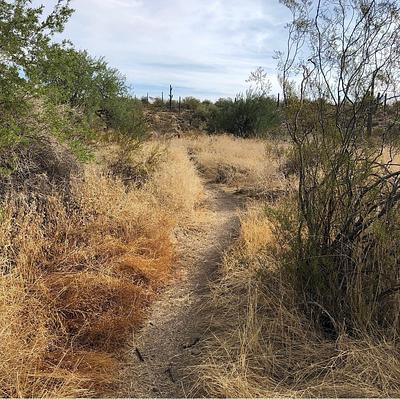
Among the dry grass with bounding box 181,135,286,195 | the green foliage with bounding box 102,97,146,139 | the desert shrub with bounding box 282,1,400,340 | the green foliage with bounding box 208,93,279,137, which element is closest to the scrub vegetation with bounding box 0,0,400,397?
the desert shrub with bounding box 282,1,400,340

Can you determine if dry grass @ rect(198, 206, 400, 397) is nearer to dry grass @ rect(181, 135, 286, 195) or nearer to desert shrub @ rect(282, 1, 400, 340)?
desert shrub @ rect(282, 1, 400, 340)

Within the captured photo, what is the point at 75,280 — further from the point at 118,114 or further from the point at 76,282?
the point at 118,114

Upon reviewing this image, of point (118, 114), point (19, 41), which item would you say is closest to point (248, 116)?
point (118, 114)

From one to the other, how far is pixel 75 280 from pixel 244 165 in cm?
904

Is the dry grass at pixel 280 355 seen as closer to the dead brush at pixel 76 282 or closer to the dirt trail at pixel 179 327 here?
the dirt trail at pixel 179 327

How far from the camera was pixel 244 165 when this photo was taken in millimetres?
12422

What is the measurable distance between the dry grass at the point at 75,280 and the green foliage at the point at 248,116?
53.4ft

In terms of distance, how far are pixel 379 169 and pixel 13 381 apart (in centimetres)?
313

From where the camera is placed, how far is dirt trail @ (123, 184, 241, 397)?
3.01 meters

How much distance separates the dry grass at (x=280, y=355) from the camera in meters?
2.64

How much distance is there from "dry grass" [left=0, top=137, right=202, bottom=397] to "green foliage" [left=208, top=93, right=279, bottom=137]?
1626 centimetres

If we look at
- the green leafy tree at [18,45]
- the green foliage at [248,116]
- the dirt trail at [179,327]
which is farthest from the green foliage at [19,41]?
the green foliage at [248,116]

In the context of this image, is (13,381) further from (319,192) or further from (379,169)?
(379,169)

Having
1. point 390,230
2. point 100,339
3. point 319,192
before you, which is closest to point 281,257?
point 319,192
